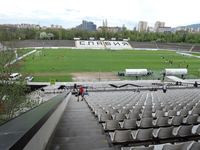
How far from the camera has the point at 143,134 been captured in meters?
5.24

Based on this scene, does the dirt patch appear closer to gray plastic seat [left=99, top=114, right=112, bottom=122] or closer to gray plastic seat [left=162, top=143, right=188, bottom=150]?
gray plastic seat [left=99, top=114, right=112, bottom=122]

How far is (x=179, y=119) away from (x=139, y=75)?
35.1m

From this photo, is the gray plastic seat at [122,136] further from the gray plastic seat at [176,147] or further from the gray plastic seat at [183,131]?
the gray plastic seat at [176,147]

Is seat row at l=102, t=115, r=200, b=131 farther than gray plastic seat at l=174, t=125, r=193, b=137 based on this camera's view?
Yes

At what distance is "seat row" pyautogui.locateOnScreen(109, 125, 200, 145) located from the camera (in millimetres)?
5203

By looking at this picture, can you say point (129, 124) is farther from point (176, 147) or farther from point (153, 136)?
point (176, 147)

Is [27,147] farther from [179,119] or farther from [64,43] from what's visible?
[64,43]

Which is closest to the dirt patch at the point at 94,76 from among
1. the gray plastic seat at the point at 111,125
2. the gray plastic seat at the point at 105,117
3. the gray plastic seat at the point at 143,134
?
the gray plastic seat at the point at 105,117

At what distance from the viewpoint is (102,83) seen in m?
35.7

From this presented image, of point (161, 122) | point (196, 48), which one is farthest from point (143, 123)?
point (196, 48)

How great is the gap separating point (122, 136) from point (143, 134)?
0.38m

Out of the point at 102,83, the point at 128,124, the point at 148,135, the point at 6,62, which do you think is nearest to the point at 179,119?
the point at 128,124

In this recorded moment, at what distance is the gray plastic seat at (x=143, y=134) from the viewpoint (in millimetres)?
5205

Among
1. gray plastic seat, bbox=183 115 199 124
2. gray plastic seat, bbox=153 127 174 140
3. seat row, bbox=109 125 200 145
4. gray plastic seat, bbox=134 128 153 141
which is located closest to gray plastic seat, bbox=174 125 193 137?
seat row, bbox=109 125 200 145
